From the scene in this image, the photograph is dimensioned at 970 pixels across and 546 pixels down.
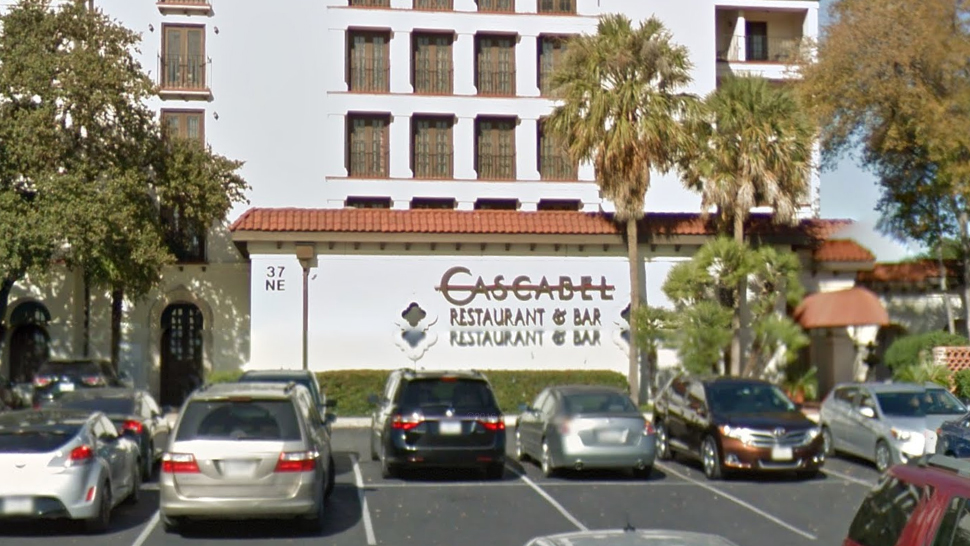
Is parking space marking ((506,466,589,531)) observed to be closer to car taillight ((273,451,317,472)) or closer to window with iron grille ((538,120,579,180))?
car taillight ((273,451,317,472))

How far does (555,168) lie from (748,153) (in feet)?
48.5

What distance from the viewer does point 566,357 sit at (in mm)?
33938

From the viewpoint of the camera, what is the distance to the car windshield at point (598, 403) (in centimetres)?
1981

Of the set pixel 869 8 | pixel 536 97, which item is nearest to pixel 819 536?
pixel 869 8

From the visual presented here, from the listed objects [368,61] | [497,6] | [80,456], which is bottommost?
[80,456]

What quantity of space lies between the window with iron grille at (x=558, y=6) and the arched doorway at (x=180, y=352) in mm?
17136

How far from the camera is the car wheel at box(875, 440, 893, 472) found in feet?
67.6

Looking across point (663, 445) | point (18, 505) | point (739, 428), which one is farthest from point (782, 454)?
point (18, 505)

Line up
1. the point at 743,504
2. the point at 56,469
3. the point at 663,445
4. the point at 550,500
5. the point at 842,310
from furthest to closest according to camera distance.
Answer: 1. the point at 842,310
2. the point at 663,445
3. the point at 550,500
4. the point at 743,504
5. the point at 56,469

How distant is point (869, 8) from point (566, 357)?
12124 mm

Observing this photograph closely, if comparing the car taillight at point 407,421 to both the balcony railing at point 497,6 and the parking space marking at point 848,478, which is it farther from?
the balcony railing at point 497,6

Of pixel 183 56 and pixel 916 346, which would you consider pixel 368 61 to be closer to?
pixel 183 56

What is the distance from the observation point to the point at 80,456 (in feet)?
46.1

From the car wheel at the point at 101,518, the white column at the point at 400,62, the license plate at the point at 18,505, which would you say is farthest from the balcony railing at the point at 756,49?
the license plate at the point at 18,505
